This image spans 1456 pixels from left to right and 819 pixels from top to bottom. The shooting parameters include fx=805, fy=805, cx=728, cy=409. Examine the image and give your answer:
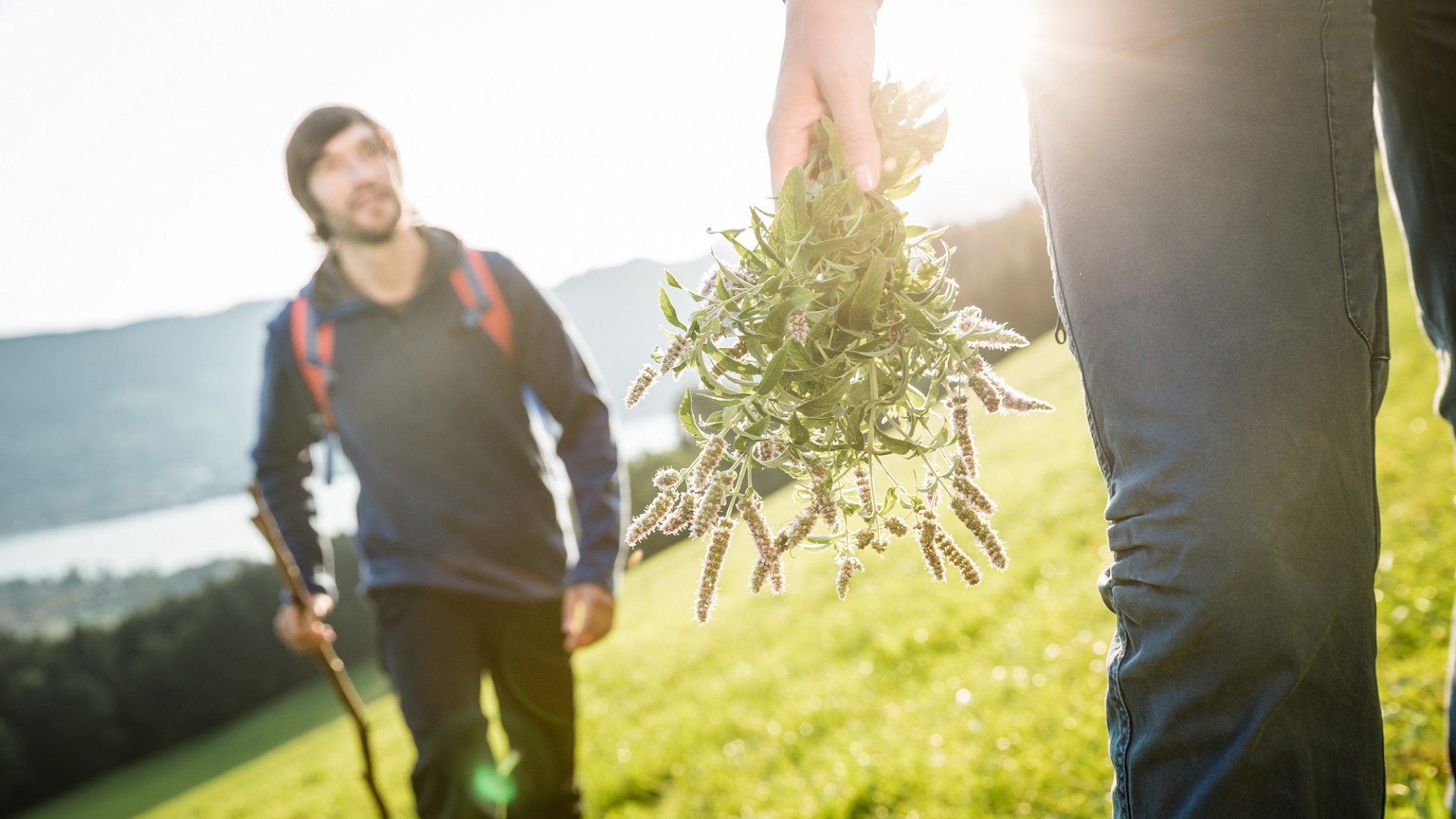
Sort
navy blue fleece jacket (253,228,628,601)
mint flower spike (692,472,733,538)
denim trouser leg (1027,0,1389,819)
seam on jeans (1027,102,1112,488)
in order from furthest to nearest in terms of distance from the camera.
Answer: navy blue fleece jacket (253,228,628,601), mint flower spike (692,472,733,538), seam on jeans (1027,102,1112,488), denim trouser leg (1027,0,1389,819)

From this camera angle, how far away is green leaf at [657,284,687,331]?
1897mm

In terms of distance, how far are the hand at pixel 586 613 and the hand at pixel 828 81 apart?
304cm

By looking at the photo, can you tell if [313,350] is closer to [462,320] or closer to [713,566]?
[462,320]

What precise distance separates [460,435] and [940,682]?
3.87m

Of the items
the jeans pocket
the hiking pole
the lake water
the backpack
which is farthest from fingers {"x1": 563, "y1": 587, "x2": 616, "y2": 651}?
the lake water

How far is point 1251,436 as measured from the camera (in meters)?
1.32

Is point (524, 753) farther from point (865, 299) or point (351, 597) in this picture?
point (351, 597)

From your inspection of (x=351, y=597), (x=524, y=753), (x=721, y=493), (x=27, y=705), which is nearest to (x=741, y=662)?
(x=524, y=753)

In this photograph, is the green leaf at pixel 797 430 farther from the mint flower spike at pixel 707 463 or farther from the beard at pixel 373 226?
the beard at pixel 373 226

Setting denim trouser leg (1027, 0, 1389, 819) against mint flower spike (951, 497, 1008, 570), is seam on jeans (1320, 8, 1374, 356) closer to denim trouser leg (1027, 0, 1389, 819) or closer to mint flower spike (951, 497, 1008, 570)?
denim trouser leg (1027, 0, 1389, 819)

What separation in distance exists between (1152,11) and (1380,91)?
44.8 inches

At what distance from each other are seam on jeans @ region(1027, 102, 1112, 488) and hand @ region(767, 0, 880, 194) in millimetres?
322

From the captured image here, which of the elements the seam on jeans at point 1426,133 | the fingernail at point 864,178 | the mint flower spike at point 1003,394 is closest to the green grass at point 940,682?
the seam on jeans at point 1426,133

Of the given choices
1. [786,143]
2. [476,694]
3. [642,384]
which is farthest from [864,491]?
[476,694]
